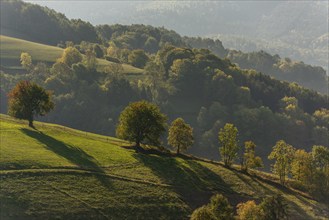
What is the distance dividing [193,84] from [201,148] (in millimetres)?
47855

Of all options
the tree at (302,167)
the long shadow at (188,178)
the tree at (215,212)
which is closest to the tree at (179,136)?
the long shadow at (188,178)

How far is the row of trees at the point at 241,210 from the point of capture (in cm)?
5234

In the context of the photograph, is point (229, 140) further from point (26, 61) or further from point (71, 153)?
point (26, 61)

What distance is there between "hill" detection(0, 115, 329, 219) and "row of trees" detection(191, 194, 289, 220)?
426 inches

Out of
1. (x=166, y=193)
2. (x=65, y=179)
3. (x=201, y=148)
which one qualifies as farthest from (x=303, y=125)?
(x=65, y=179)

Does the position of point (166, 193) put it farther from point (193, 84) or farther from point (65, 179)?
point (193, 84)

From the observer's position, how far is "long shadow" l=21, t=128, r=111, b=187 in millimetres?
70188

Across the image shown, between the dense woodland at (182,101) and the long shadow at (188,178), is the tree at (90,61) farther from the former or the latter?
the long shadow at (188,178)

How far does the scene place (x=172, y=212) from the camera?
2601 inches

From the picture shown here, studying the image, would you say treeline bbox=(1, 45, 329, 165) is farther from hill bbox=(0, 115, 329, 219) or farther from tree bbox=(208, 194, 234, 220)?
tree bbox=(208, 194, 234, 220)

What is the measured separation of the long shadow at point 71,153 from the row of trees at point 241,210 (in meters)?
19.7

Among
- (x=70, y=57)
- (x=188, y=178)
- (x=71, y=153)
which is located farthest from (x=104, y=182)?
(x=70, y=57)

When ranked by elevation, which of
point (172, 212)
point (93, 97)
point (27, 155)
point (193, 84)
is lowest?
point (172, 212)

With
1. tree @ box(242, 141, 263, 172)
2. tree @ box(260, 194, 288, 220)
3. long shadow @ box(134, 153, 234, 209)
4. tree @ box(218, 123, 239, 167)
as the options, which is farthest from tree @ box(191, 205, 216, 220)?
tree @ box(242, 141, 263, 172)
